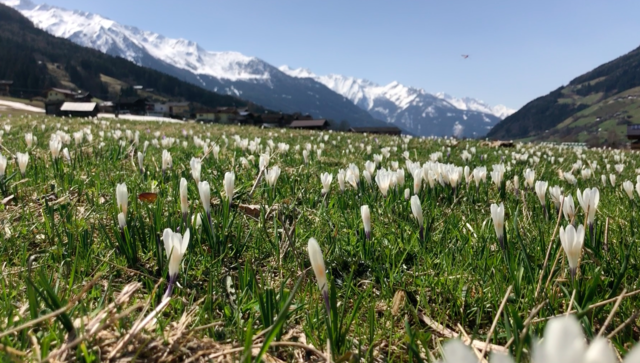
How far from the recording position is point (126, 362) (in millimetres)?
1353

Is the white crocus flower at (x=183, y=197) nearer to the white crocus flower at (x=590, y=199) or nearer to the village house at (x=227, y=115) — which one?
the white crocus flower at (x=590, y=199)

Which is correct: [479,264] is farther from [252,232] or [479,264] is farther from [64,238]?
[64,238]

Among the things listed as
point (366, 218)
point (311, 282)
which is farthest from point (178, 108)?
point (311, 282)

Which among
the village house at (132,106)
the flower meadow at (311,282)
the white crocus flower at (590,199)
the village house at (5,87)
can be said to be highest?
the village house at (5,87)

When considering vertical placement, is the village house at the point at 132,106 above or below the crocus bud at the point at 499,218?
above

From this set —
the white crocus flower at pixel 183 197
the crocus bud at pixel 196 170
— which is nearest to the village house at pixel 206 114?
the crocus bud at pixel 196 170

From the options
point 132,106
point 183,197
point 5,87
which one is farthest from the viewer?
point 132,106

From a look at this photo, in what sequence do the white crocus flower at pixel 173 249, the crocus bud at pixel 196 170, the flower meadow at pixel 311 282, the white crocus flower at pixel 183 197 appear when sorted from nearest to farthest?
the flower meadow at pixel 311 282, the white crocus flower at pixel 173 249, the white crocus flower at pixel 183 197, the crocus bud at pixel 196 170

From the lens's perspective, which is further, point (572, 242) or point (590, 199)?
point (590, 199)

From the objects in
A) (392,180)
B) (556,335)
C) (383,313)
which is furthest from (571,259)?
(392,180)

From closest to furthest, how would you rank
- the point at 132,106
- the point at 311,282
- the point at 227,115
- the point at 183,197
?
the point at 311,282 → the point at 183,197 → the point at 132,106 → the point at 227,115

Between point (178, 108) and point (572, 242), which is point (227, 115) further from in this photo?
point (572, 242)

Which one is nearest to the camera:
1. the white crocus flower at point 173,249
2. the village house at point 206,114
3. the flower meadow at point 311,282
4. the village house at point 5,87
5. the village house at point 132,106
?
the flower meadow at point 311,282

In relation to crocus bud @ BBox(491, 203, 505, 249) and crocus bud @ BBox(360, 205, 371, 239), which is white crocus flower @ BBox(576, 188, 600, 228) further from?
crocus bud @ BBox(360, 205, 371, 239)
